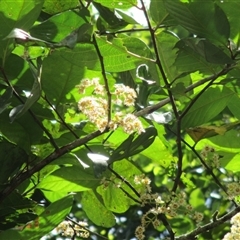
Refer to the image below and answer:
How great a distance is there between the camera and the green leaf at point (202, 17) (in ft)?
2.89

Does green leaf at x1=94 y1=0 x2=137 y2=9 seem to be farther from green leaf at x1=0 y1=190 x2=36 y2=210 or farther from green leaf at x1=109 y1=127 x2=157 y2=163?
green leaf at x1=0 y1=190 x2=36 y2=210

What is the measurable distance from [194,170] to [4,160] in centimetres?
141

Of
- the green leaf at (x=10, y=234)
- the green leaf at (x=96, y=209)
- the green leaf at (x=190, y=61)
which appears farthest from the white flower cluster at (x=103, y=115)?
the green leaf at (x=96, y=209)

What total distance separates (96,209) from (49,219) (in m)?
0.38

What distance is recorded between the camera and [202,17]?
89 cm

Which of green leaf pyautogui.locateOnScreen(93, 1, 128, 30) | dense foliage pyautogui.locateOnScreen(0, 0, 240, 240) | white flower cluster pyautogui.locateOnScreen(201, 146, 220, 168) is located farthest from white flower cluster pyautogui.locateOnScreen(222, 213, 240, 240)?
green leaf pyautogui.locateOnScreen(93, 1, 128, 30)

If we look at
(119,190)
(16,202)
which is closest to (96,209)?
(119,190)

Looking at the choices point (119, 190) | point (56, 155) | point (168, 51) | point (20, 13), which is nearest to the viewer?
point (20, 13)

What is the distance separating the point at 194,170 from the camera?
2281 millimetres

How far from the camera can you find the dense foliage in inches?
34.2

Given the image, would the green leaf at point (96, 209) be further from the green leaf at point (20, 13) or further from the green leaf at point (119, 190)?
the green leaf at point (20, 13)

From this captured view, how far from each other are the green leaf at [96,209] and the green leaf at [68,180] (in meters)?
0.10

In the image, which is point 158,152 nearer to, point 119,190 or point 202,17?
point 119,190

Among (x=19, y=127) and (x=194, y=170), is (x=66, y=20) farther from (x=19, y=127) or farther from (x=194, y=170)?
(x=194, y=170)
